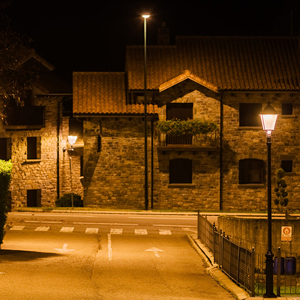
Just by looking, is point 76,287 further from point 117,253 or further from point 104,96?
point 104,96

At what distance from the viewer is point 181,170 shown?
39.1 metres

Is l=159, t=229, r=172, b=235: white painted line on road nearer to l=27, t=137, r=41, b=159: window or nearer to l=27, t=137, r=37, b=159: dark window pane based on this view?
l=27, t=137, r=41, b=159: window

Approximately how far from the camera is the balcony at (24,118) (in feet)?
136

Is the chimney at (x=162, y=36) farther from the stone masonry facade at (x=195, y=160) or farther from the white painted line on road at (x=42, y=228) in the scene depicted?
the white painted line on road at (x=42, y=228)

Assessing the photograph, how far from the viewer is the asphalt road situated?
1527 cm

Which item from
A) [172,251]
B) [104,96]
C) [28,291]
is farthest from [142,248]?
[104,96]

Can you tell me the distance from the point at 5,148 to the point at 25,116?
8.97ft

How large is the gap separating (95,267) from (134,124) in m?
20.7

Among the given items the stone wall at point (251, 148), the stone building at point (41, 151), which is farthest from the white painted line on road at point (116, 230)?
the stone building at point (41, 151)

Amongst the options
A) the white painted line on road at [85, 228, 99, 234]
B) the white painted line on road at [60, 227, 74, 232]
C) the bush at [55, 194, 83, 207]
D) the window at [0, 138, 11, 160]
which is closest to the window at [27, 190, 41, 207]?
the window at [0, 138, 11, 160]

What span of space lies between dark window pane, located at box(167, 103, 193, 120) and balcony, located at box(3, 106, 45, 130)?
9.38 meters

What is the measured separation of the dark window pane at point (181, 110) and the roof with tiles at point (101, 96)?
3.87 feet

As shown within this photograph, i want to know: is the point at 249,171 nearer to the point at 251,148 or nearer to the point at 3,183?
the point at 251,148

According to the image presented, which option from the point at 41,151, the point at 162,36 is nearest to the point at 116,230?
the point at 41,151
